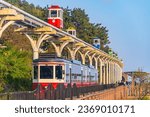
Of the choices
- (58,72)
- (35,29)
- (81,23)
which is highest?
(81,23)

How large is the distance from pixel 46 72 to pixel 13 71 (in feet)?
14.9

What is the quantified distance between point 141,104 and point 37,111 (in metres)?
2.53

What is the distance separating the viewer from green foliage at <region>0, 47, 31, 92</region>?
93.7ft

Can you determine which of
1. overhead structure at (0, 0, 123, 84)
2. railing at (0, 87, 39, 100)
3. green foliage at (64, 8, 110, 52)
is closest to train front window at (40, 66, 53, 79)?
overhead structure at (0, 0, 123, 84)

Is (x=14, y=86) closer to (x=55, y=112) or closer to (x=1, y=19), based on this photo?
(x=1, y=19)

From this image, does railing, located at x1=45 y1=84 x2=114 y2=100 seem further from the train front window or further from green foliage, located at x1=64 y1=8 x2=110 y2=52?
green foliage, located at x1=64 y1=8 x2=110 y2=52

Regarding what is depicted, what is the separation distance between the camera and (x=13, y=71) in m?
30.0

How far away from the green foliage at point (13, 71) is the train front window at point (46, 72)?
2.43 meters

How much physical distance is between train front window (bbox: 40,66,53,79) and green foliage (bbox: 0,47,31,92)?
2.43 m

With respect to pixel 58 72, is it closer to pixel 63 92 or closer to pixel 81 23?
pixel 63 92

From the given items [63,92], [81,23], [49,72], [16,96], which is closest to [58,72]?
[49,72]

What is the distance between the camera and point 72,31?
5106 cm

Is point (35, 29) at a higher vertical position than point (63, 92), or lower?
higher

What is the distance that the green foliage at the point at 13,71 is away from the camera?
2856 cm
